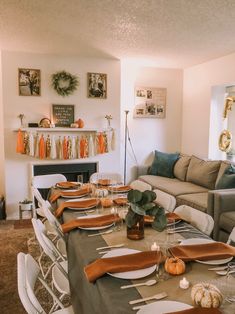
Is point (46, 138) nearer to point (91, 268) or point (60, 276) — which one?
point (60, 276)

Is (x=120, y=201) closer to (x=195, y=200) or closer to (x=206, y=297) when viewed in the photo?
(x=206, y=297)

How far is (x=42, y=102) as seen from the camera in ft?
13.8

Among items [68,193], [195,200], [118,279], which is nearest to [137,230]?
[118,279]

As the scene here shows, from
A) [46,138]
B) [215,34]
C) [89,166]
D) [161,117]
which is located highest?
[215,34]

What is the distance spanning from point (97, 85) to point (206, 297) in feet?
12.7

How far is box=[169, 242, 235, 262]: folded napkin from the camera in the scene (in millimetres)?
1321

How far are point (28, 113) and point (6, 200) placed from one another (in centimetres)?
136

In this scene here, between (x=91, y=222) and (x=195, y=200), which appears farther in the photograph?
(x=195, y=200)

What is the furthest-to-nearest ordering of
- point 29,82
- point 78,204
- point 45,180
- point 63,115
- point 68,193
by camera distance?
point 63,115
point 29,82
point 45,180
point 68,193
point 78,204

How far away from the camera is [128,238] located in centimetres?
161

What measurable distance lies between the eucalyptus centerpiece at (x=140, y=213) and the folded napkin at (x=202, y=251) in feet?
0.50

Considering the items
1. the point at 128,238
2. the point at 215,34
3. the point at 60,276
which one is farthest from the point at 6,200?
the point at 215,34

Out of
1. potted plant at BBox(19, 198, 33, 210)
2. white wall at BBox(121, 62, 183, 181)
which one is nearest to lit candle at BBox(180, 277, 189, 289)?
potted plant at BBox(19, 198, 33, 210)

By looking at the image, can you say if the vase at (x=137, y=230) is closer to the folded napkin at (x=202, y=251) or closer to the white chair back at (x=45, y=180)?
the folded napkin at (x=202, y=251)
